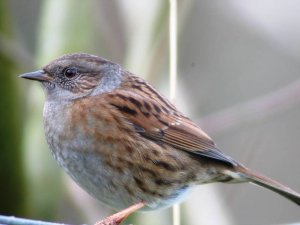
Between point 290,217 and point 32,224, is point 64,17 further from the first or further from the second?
point 290,217

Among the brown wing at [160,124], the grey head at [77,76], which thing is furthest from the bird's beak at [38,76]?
the brown wing at [160,124]

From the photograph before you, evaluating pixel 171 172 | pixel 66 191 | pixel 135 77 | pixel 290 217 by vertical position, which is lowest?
pixel 290 217

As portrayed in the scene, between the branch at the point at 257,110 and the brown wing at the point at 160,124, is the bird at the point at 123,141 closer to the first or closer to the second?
the brown wing at the point at 160,124

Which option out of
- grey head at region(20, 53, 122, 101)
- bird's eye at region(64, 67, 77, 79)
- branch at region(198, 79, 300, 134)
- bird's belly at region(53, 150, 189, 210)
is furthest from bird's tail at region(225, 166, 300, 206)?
bird's eye at region(64, 67, 77, 79)

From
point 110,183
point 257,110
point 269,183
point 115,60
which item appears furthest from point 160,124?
point 115,60

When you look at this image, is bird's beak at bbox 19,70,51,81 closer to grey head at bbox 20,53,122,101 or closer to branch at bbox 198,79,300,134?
grey head at bbox 20,53,122,101

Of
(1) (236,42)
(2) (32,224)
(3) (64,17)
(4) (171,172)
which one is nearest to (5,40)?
(3) (64,17)
